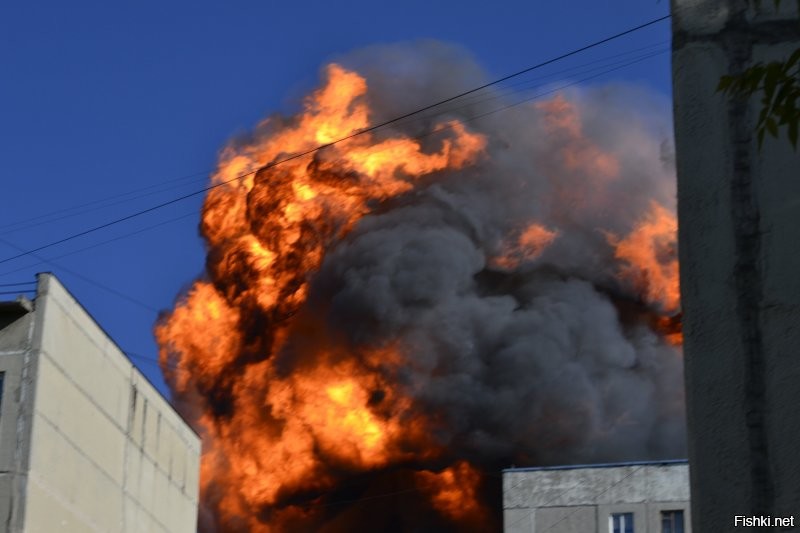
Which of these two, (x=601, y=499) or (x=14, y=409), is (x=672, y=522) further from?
(x=14, y=409)

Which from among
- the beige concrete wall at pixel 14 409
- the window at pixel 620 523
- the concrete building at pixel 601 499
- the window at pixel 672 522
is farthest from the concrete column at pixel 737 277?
the window at pixel 620 523

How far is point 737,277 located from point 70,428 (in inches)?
1016

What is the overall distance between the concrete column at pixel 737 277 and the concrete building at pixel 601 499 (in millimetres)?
43672

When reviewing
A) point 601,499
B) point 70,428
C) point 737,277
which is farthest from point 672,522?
point 737,277

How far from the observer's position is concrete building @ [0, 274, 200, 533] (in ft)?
102

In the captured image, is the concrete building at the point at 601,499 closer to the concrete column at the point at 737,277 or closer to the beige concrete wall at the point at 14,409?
the beige concrete wall at the point at 14,409

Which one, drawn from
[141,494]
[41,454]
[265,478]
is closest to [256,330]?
[265,478]

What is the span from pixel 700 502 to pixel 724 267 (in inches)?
59.2

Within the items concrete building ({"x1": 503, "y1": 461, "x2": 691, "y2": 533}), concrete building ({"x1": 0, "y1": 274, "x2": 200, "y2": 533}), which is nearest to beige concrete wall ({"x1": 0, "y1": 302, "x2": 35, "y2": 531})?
concrete building ({"x1": 0, "y1": 274, "x2": 200, "y2": 533})

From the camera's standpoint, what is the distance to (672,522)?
5250 cm

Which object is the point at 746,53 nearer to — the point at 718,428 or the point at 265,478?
the point at 718,428

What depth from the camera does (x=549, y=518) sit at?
54.3 metres

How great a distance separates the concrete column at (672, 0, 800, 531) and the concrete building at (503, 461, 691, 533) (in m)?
43.7

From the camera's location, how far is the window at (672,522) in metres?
52.3
